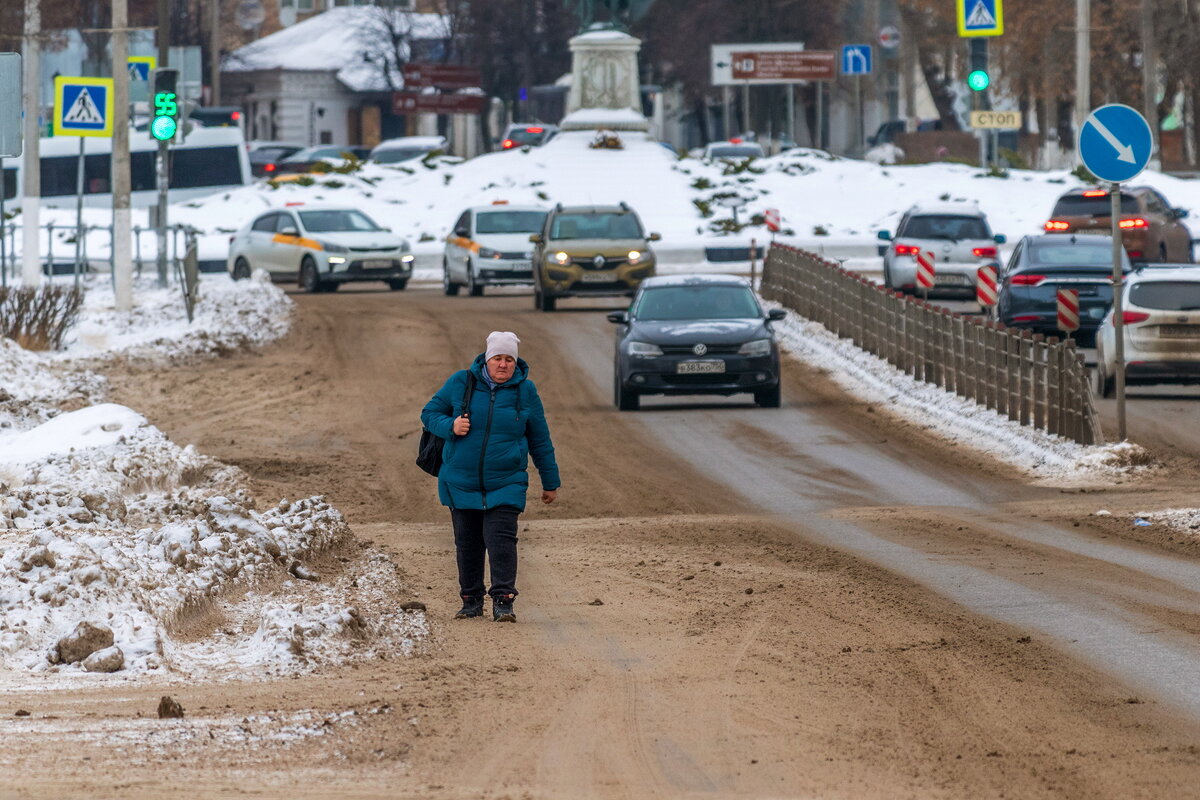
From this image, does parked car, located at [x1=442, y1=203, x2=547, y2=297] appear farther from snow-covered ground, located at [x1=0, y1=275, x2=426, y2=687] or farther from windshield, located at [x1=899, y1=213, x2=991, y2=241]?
snow-covered ground, located at [x1=0, y1=275, x2=426, y2=687]

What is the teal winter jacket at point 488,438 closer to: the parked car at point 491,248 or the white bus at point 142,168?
the parked car at point 491,248

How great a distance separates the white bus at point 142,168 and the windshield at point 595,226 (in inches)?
689

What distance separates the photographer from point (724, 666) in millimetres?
8977

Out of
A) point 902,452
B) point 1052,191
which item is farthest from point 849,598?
point 1052,191

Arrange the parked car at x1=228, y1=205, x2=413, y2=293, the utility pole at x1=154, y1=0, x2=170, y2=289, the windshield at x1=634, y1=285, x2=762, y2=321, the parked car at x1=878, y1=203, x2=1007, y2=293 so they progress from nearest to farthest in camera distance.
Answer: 1. the windshield at x1=634, y1=285, x2=762, y2=321
2. the utility pole at x1=154, y1=0, x2=170, y2=289
3. the parked car at x1=878, y1=203, x2=1007, y2=293
4. the parked car at x1=228, y1=205, x2=413, y2=293

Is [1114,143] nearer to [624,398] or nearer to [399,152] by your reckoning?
[624,398]

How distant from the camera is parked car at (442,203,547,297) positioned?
121 feet

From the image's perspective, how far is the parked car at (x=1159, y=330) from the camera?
71.5ft

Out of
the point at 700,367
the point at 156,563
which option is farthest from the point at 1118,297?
the point at 156,563

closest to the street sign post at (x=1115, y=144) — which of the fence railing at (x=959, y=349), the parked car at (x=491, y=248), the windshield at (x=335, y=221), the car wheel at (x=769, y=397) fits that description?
the fence railing at (x=959, y=349)

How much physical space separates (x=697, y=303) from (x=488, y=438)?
13.2 meters

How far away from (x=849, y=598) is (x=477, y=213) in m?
27.4

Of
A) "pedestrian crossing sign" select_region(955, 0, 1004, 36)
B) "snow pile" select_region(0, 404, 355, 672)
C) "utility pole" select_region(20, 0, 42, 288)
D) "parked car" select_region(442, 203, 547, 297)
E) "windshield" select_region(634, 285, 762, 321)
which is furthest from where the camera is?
"pedestrian crossing sign" select_region(955, 0, 1004, 36)

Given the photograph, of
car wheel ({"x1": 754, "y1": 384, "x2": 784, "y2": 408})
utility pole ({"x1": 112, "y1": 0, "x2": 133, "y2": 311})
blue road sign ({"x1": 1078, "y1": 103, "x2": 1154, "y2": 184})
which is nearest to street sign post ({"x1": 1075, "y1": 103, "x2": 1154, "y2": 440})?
blue road sign ({"x1": 1078, "y1": 103, "x2": 1154, "y2": 184})
